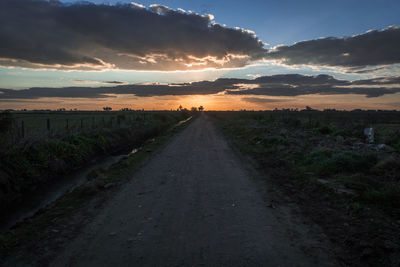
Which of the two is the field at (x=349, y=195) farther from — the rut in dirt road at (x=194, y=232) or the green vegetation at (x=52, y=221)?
the green vegetation at (x=52, y=221)

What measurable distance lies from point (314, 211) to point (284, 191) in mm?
1496

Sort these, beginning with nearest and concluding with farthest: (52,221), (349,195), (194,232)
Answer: (194,232)
(52,221)
(349,195)

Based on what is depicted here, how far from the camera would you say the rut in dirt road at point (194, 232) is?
12.7ft

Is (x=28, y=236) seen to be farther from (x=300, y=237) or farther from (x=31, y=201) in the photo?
(x=300, y=237)

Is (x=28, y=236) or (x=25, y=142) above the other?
(x=25, y=142)

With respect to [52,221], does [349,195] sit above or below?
above

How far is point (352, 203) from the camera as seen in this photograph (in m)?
6.07

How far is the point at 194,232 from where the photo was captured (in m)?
4.70

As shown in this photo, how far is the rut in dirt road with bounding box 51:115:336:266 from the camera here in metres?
3.87

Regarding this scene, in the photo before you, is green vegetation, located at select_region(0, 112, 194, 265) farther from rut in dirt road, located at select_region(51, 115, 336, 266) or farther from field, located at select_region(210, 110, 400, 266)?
field, located at select_region(210, 110, 400, 266)

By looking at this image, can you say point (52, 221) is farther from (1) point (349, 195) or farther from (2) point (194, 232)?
(1) point (349, 195)

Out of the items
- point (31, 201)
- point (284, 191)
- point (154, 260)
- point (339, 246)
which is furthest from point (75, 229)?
point (284, 191)

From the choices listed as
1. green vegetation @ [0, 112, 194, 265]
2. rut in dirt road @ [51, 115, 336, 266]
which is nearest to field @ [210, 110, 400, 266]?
rut in dirt road @ [51, 115, 336, 266]

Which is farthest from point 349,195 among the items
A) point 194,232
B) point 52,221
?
point 52,221
